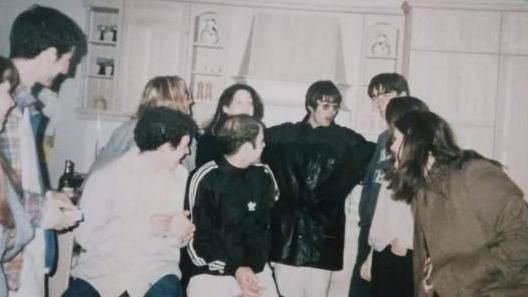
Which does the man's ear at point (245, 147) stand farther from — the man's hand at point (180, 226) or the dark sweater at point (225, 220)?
the man's hand at point (180, 226)

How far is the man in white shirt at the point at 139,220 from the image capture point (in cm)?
112

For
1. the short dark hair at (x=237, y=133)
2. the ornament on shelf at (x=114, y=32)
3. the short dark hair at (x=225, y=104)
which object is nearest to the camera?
the short dark hair at (x=237, y=133)

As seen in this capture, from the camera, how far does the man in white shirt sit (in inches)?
44.3

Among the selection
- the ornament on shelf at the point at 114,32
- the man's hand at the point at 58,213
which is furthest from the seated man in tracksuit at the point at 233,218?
the ornament on shelf at the point at 114,32

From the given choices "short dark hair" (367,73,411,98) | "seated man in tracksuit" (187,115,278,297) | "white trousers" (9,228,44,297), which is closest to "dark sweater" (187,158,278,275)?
"seated man in tracksuit" (187,115,278,297)

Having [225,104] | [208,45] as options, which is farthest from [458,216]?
[208,45]

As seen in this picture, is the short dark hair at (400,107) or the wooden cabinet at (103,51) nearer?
the short dark hair at (400,107)

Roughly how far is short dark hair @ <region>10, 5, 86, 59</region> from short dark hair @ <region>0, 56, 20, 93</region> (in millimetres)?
103

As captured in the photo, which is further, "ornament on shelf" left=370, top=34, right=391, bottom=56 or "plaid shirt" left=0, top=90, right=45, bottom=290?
"ornament on shelf" left=370, top=34, right=391, bottom=56

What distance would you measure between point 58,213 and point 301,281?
0.78 meters

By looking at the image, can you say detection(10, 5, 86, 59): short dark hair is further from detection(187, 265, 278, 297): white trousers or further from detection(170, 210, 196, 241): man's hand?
detection(187, 265, 278, 297): white trousers

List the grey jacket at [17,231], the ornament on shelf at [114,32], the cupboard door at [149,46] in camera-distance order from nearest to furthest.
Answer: the grey jacket at [17,231]
the cupboard door at [149,46]
the ornament on shelf at [114,32]

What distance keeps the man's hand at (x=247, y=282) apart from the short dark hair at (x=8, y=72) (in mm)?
702

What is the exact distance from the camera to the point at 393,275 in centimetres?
131
